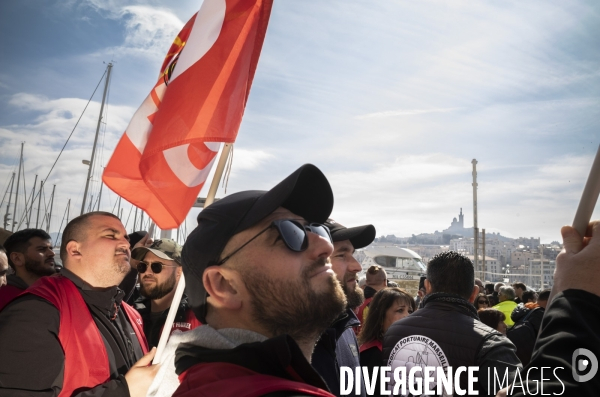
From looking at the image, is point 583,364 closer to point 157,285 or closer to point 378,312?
point 378,312

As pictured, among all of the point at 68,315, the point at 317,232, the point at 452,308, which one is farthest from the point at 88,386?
the point at 452,308

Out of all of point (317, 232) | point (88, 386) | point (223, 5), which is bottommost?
point (88, 386)

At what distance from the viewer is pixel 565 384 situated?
1.06m

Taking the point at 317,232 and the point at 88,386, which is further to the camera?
the point at 88,386

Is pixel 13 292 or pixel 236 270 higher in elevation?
pixel 236 270

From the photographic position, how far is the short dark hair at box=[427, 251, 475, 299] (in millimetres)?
3445

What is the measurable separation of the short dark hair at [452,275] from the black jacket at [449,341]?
100 millimetres

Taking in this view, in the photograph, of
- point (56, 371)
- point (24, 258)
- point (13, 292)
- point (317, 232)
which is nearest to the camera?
point (317, 232)

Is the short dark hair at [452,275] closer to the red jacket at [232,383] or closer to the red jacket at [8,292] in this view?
the red jacket at [232,383]

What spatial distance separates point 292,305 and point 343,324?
1727 mm

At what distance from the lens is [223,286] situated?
1684 millimetres

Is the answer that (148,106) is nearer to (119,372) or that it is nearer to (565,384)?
(119,372)

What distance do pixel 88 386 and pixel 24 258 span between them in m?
3.04

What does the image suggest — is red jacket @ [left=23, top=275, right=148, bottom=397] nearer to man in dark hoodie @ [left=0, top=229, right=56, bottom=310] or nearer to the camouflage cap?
the camouflage cap
